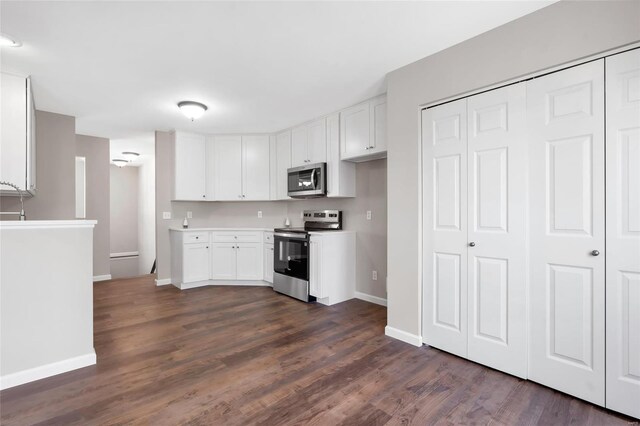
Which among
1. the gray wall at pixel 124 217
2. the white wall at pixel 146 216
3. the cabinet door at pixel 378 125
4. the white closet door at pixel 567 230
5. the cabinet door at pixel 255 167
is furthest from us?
the gray wall at pixel 124 217

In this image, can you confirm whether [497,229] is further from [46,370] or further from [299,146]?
[46,370]

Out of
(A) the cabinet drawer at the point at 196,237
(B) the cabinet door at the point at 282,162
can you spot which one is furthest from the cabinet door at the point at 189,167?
(B) the cabinet door at the point at 282,162

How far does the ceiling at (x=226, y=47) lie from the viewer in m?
2.01

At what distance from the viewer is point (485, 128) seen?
2.29 metres

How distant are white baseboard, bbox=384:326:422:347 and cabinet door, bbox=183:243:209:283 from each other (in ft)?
10.1

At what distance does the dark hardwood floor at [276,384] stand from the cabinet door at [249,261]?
1.59m

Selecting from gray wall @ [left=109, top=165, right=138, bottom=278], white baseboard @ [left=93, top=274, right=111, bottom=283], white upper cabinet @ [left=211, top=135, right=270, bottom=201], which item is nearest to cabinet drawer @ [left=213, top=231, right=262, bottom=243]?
white upper cabinet @ [left=211, top=135, right=270, bottom=201]

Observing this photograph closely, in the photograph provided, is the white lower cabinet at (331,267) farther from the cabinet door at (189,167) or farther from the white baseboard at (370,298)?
the cabinet door at (189,167)

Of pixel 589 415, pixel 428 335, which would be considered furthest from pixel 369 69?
pixel 589 415

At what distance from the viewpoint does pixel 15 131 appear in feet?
9.52

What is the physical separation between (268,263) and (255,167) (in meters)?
1.60

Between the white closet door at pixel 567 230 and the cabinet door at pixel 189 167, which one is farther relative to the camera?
the cabinet door at pixel 189 167

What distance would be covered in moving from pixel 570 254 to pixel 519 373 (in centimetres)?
89

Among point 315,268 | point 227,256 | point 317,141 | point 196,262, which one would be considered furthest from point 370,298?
point 196,262
